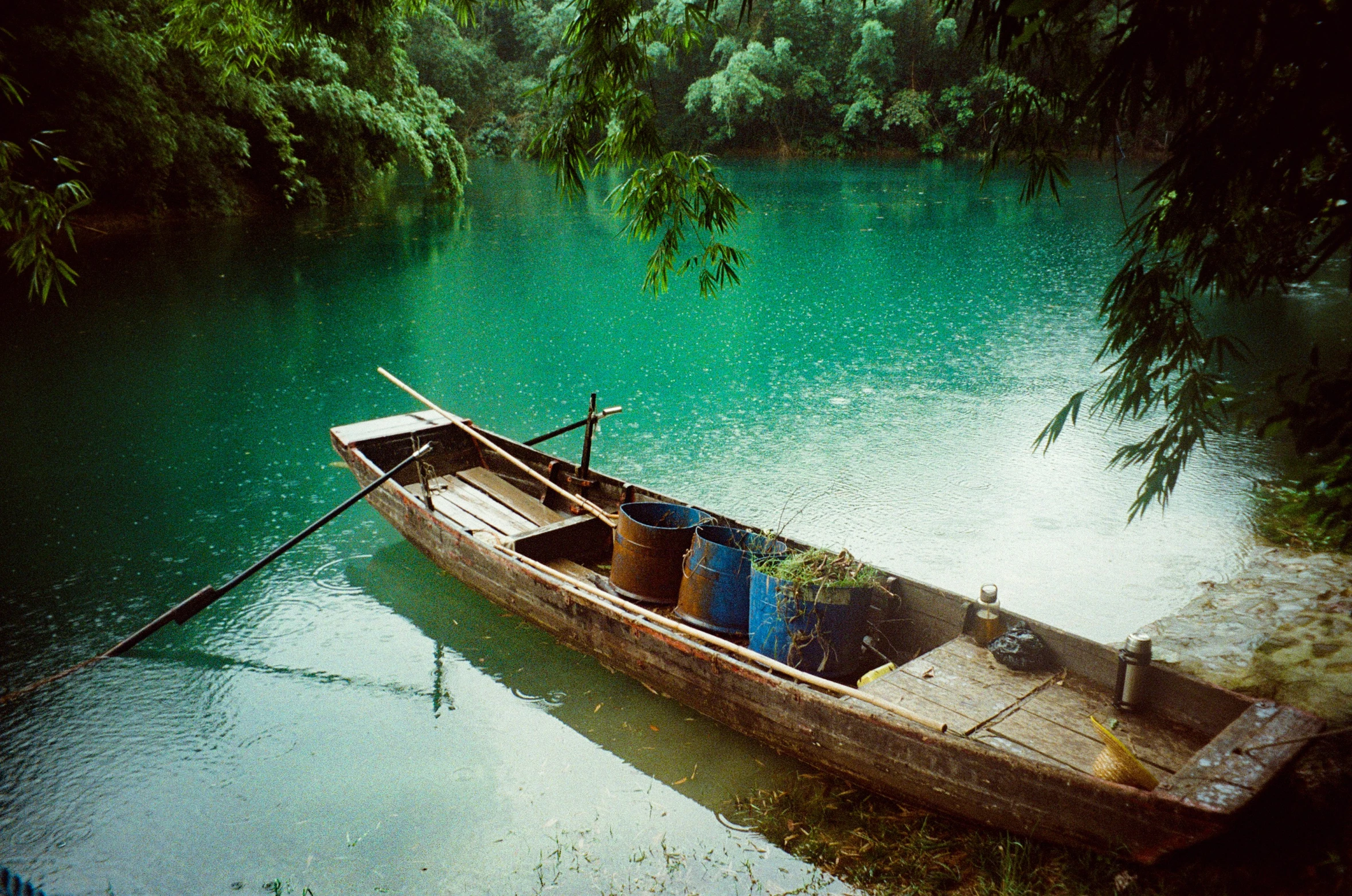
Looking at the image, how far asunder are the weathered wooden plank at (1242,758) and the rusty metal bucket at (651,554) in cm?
266

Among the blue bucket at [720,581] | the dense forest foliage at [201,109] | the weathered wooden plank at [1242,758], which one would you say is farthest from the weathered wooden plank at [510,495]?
the weathered wooden plank at [1242,758]

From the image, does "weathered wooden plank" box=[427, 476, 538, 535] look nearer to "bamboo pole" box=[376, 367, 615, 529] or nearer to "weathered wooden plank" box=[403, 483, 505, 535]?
"weathered wooden plank" box=[403, 483, 505, 535]

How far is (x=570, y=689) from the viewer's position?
5180 mm

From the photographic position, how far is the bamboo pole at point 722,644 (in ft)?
12.2

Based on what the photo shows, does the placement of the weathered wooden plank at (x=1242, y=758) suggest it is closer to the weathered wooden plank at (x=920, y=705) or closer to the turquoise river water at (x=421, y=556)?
the weathered wooden plank at (x=920, y=705)

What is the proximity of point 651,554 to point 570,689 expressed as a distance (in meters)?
0.91

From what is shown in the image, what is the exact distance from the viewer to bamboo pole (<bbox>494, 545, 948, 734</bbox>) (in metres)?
3.73

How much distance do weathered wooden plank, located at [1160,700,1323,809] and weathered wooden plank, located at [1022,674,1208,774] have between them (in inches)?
7.7

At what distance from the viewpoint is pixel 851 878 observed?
12.0 ft

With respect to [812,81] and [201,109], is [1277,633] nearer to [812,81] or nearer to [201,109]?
[201,109]

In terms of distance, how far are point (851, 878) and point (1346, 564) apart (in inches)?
162

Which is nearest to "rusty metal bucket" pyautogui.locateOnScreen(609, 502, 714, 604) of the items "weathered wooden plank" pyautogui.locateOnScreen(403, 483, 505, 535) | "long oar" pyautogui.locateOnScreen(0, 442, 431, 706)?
"weathered wooden plank" pyautogui.locateOnScreen(403, 483, 505, 535)

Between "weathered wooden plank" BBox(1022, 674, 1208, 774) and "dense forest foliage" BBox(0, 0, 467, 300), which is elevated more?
"dense forest foliage" BBox(0, 0, 467, 300)

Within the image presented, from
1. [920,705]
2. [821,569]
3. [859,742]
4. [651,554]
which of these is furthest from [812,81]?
[859,742]
